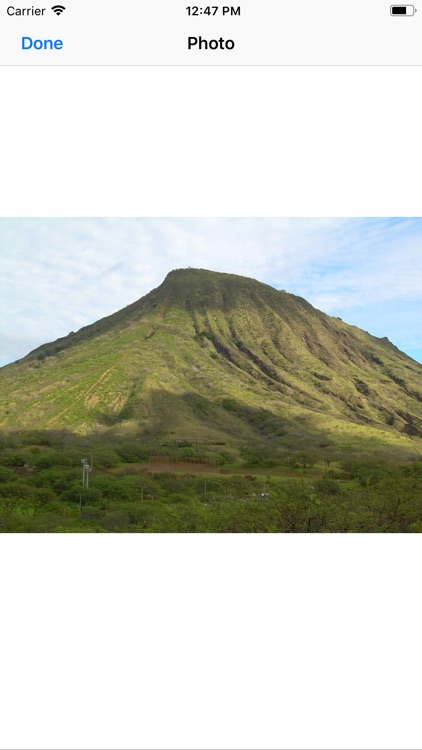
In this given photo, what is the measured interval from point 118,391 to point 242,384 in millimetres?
14710

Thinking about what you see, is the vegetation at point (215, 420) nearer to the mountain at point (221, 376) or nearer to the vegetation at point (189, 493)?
the vegetation at point (189, 493)

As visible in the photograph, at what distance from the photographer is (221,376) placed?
5669 cm

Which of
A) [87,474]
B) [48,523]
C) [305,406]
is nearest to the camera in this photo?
[48,523]

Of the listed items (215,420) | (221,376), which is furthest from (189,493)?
(221,376)

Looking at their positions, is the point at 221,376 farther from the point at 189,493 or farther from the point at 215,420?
the point at 189,493

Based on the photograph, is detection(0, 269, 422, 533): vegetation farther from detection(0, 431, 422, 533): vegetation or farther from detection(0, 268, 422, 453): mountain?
detection(0, 268, 422, 453): mountain

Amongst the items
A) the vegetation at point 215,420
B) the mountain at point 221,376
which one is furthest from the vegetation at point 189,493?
the mountain at point 221,376

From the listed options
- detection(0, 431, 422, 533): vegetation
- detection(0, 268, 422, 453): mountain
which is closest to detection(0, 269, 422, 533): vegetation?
detection(0, 431, 422, 533): vegetation

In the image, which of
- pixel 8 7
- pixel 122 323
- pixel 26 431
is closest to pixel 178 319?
pixel 122 323

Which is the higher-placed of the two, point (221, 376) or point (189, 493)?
point (221, 376)

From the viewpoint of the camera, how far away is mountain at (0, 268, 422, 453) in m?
43.8

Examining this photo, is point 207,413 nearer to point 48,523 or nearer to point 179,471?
point 179,471

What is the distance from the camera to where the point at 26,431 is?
40.2 metres

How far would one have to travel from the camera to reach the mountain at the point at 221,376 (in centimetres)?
4381
